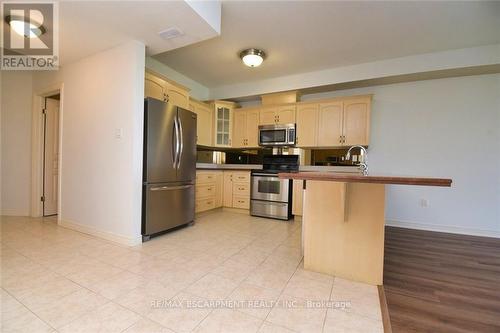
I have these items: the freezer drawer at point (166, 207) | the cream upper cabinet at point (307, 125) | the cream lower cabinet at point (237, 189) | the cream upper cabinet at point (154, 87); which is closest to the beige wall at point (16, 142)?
the cream upper cabinet at point (154, 87)

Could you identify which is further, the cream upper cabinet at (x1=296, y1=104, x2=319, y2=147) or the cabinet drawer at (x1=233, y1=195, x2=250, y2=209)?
the cabinet drawer at (x1=233, y1=195, x2=250, y2=209)

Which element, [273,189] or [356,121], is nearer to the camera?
[356,121]

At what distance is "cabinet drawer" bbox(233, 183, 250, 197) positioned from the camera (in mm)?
4223

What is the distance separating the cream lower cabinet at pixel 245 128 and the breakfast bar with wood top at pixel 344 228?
8.82 feet

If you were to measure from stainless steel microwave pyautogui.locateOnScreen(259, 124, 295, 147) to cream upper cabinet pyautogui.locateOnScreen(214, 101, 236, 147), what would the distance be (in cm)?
72

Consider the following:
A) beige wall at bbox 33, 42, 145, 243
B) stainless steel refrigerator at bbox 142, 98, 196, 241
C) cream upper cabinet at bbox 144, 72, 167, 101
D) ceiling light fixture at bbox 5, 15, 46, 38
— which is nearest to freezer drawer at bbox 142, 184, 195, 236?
stainless steel refrigerator at bbox 142, 98, 196, 241

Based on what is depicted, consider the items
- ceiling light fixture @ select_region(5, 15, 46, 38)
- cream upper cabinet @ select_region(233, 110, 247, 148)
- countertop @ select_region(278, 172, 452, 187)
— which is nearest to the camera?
countertop @ select_region(278, 172, 452, 187)

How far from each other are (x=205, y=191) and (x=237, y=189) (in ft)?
2.06

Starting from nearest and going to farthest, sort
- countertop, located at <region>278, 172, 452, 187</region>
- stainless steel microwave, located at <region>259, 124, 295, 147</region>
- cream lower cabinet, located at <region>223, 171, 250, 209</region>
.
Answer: countertop, located at <region>278, 172, 452, 187</region> < stainless steel microwave, located at <region>259, 124, 295, 147</region> < cream lower cabinet, located at <region>223, 171, 250, 209</region>

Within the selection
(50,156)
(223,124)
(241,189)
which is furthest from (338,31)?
(50,156)

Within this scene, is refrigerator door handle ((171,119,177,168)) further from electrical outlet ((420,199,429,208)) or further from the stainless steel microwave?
electrical outlet ((420,199,429,208))

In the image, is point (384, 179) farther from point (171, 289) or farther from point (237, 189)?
point (237, 189)

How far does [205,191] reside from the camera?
13.4 ft

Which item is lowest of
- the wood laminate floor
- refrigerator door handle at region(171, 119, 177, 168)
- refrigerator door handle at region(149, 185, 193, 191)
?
the wood laminate floor
